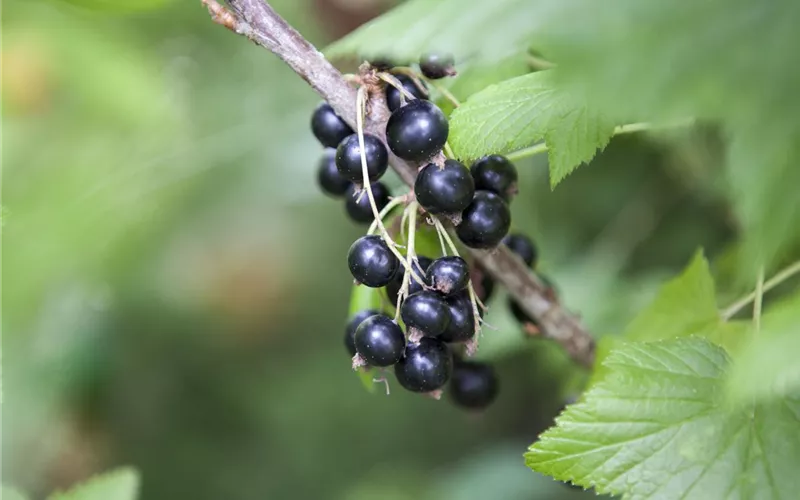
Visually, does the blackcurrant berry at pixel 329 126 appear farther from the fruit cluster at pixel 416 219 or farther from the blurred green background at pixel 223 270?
the blurred green background at pixel 223 270

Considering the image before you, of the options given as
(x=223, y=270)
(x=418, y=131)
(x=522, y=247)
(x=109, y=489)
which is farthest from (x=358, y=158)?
(x=223, y=270)

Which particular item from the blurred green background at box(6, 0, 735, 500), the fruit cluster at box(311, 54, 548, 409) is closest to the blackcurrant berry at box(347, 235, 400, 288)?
the fruit cluster at box(311, 54, 548, 409)

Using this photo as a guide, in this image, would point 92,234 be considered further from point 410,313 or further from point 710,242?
point 710,242

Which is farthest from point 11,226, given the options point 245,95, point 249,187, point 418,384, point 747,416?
→ point 747,416

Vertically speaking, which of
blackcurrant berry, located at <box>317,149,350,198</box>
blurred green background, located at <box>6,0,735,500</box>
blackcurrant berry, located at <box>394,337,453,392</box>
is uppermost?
A: blurred green background, located at <box>6,0,735,500</box>

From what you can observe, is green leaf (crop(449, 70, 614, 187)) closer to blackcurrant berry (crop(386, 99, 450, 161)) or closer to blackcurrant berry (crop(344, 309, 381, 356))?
blackcurrant berry (crop(386, 99, 450, 161))

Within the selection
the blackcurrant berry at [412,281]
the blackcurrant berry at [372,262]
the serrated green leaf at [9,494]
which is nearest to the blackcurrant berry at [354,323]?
the blackcurrant berry at [412,281]
